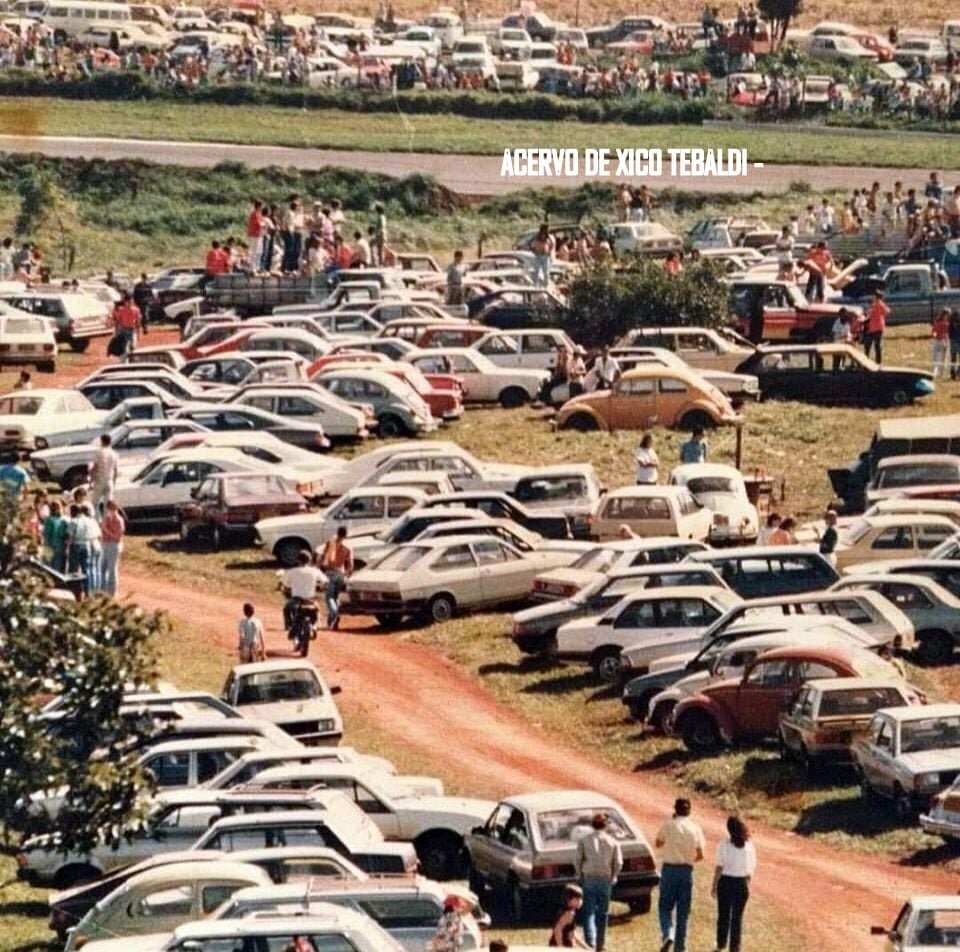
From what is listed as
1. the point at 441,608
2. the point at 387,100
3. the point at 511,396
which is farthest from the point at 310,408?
the point at 387,100

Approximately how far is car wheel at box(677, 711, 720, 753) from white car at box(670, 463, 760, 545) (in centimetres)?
869

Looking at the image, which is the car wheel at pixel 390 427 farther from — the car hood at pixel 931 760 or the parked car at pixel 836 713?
the car hood at pixel 931 760

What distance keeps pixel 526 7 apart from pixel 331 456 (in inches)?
3063

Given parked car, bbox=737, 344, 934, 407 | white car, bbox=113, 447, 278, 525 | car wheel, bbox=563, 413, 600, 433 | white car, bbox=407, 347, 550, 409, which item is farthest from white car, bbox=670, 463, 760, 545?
white car, bbox=407, 347, 550, 409

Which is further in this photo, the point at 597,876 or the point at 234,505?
the point at 234,505

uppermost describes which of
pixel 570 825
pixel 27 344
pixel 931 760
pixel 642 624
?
pixel 570 825

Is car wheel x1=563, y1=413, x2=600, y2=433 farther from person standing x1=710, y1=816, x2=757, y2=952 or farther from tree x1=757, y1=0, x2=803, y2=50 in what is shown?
tree x1=757, y1=0, x2=803, y2=50

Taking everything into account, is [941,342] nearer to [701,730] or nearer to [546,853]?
[701,730]

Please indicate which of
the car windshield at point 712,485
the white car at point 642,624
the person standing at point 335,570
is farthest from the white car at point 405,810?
the car windshield at point 712,485

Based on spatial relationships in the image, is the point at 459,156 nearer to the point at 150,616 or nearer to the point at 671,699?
the point at 671,699

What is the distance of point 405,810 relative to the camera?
25828mm

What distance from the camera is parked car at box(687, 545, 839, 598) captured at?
35562 mm

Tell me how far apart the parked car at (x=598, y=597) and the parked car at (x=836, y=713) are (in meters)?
4.90

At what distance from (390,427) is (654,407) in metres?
4.25
